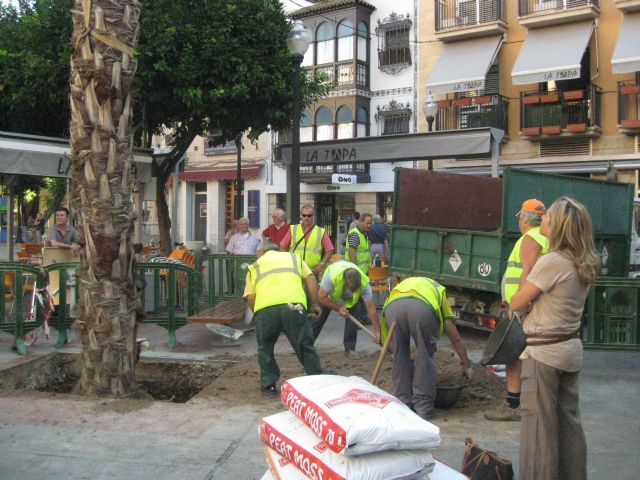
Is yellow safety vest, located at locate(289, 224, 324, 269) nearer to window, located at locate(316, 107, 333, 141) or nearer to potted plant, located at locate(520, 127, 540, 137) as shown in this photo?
potted plant, located at locate(520, 127, 540, 137)

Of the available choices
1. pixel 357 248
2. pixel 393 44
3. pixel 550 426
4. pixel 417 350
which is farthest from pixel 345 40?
pixel 550 426

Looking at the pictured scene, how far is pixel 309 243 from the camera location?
882cm

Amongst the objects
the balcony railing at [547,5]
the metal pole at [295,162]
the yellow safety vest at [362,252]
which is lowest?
the yellow safety vest at [362,252]

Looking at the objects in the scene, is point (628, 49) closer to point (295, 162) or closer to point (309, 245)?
point (295, 162)

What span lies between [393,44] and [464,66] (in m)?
4.21

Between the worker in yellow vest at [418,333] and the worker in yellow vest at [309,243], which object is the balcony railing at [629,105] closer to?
the worker in yellow vest at [309,243]

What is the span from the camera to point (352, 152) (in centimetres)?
1243

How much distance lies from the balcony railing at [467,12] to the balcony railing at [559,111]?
3092 mm

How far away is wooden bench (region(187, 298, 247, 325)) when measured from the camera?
7848 mm

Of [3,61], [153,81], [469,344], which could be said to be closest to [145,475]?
[469,344]

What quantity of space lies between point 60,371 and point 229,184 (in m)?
24.8

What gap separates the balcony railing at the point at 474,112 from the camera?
77.9 ft

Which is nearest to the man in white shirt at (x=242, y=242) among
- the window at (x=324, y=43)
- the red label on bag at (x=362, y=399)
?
the red label on bag at (x=362, y=399)

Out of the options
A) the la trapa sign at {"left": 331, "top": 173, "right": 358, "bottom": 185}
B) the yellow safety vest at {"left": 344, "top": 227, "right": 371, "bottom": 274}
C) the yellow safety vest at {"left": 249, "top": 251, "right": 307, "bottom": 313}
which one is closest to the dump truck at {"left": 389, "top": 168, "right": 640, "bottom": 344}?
the yellow safety vest at {"left": 344, "top": 227, "right": 371, "bottom": 274}
